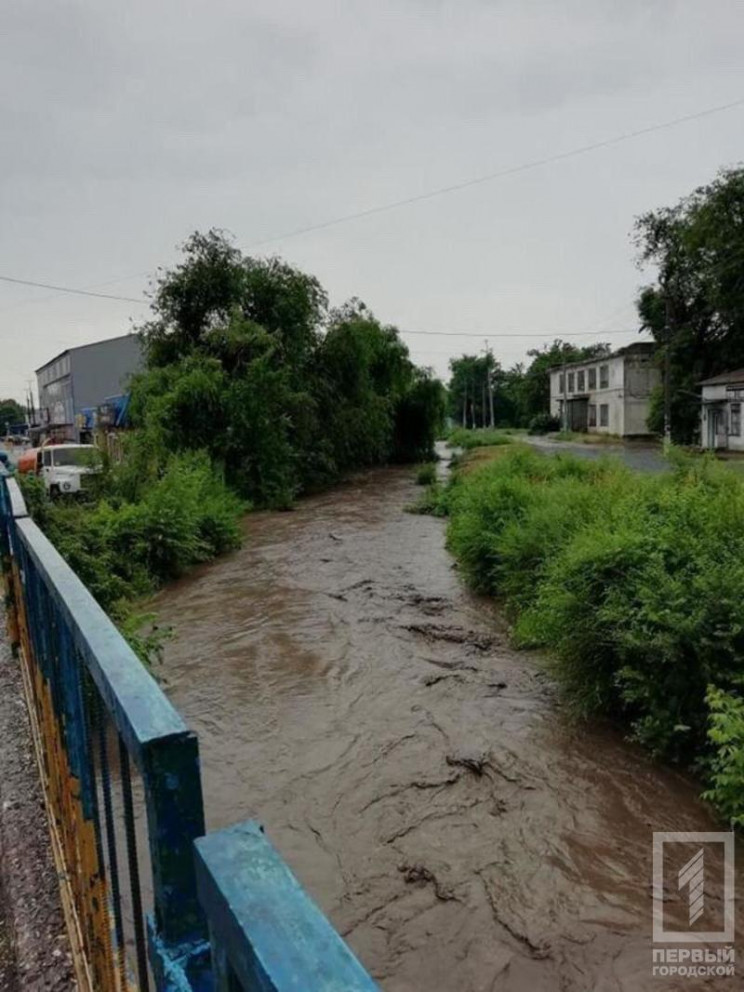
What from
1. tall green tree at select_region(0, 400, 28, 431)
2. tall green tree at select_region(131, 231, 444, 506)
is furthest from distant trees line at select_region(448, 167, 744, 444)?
tall green tree at select_region(0, 400, 28, 431)

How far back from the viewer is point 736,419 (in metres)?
30.2

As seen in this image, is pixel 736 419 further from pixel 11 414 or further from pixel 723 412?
pixel 11 414

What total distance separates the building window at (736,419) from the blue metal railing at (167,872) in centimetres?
3289

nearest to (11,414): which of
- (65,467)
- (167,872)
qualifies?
(65,467)

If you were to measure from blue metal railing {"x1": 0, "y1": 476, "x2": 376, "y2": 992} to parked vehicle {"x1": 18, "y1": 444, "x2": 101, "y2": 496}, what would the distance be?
11.0m

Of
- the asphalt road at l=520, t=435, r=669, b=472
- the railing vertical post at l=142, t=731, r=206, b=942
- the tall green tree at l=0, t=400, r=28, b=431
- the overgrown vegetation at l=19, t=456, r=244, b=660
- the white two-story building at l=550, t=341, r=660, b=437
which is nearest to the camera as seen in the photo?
the railing vertical post at l=142, t=731, r=206, b=942

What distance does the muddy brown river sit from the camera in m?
3.16

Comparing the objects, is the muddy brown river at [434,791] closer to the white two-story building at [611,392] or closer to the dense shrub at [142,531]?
the dense shrub at [142,531]

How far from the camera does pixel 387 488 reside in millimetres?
20688

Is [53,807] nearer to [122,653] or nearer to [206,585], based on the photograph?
[122,653]

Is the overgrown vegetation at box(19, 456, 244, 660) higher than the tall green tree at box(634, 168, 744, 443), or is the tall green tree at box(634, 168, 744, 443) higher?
the tall green tree at box(634, 168, 744, 443)

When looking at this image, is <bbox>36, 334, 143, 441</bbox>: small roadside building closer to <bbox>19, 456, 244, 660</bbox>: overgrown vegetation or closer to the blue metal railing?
<bbox>19, 456, 244, 660</bbox>: overgrown vegetation

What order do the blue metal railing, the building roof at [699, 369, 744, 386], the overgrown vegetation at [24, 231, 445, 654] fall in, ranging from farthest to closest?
the building roof at [699, 369, 744, 386]
the overgrown vegetation at [24, 231, 445, 654]
the blue metal railing

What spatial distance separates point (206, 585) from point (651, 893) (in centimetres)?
716
